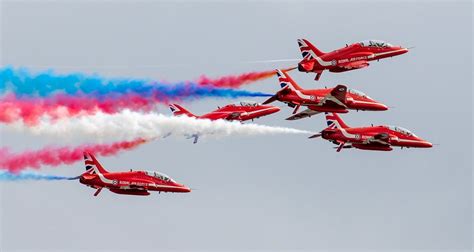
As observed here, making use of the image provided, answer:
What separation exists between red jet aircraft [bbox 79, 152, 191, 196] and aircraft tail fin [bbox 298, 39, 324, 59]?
1198 cm

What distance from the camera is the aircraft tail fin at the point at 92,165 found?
78.1m

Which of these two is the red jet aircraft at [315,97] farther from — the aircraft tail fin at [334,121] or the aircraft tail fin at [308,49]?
the aircraft tail fin at [334,121]

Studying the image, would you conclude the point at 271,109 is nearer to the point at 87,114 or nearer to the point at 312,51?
the point at 312,51

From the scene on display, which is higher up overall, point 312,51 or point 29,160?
point 312,51

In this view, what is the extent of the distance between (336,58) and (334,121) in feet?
21.5

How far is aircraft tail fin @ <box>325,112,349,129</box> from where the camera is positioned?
3191 inches

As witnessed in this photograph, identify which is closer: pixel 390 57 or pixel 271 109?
pixel 390 57

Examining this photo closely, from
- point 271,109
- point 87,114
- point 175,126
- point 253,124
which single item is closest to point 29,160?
point 87,114

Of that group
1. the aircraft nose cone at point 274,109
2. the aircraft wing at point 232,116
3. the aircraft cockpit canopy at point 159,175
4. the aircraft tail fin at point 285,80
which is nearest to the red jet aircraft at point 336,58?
the aircraft tail fin at point 285,80

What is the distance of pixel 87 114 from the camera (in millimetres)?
72125

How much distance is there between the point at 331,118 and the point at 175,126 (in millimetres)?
10928

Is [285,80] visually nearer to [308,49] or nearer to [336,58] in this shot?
[308,49]

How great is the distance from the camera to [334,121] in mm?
81625

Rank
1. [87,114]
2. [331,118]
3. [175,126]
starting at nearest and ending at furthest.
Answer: [87,114] → [175,126] → [331,118]
